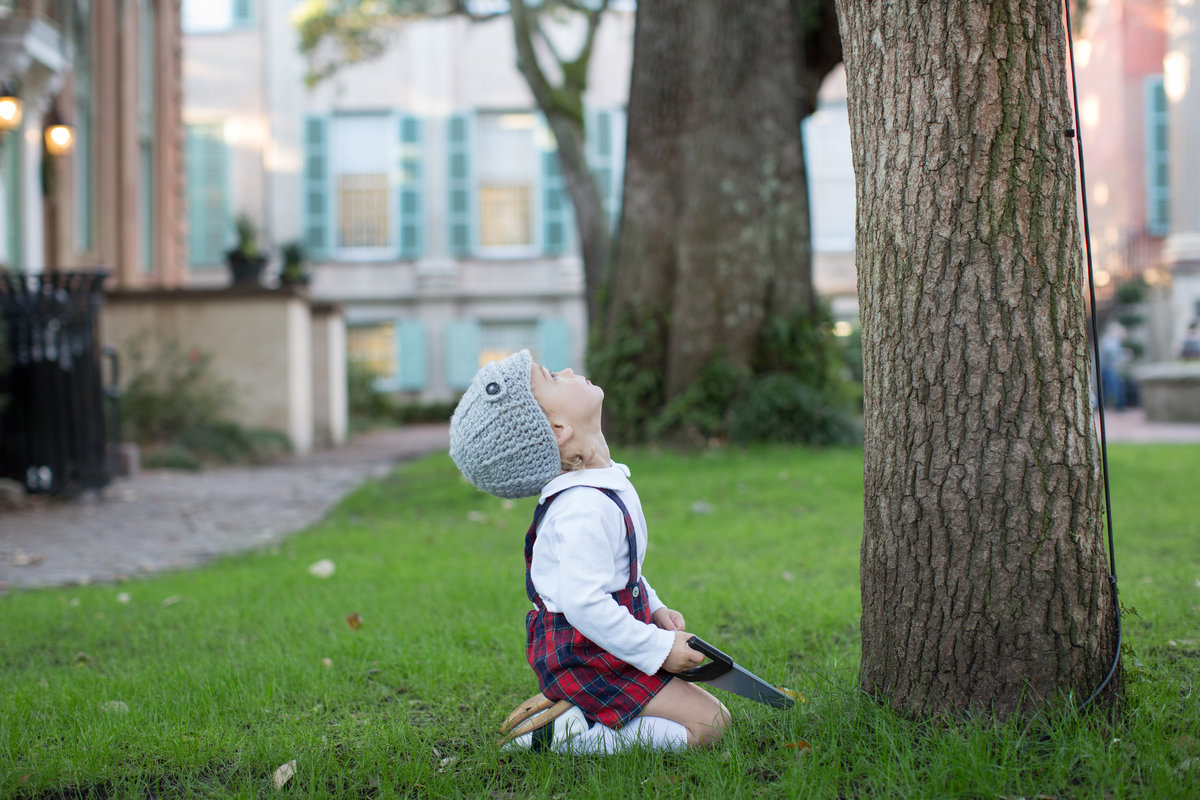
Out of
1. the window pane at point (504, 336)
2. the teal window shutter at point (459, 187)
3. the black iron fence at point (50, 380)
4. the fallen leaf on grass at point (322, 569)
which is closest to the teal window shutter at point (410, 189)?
the teal window shutter at point (459, 187)

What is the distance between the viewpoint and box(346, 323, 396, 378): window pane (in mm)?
23891

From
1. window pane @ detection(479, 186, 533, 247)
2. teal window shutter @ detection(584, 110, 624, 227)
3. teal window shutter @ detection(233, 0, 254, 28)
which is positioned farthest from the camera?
window pane @ detection(479, 186, 533, 247)

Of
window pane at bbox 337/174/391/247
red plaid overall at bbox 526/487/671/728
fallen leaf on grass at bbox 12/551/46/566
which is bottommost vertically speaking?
fallen leaf on grass at bbox 12/551/46/566

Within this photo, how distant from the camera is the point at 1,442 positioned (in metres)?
7.07

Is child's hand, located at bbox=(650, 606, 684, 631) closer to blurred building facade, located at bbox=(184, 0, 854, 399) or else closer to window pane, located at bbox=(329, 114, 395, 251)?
blurred building facade, located at bbox=(184, 0, 854, 399)

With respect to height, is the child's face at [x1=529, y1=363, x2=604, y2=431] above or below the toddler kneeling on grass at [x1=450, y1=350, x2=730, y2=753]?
above

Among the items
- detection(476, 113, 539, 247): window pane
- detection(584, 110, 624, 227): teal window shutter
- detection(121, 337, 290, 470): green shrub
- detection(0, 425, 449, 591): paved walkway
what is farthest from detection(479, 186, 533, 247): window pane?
detection(0, 425, 449, 591): paved walkway

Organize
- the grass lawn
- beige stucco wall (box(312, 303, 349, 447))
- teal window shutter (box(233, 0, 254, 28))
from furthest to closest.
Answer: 1. teal window shutter (box(233, 0, 254, 28))
2. beige stucco wall (box(312, 303, 349, 447))
3. the grass lawn

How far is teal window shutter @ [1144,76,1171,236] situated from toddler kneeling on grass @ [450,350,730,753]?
25.0 metres

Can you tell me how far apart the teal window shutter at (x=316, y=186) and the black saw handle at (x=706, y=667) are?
75.4ft

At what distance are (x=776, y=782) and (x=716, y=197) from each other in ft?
22.5

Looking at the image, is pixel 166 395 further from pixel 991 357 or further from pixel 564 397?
pixel 991 357

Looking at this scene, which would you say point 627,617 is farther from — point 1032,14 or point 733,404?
point 733,404

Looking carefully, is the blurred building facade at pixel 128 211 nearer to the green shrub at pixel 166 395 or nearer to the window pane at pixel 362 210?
the green shrub at pixel 166 395
